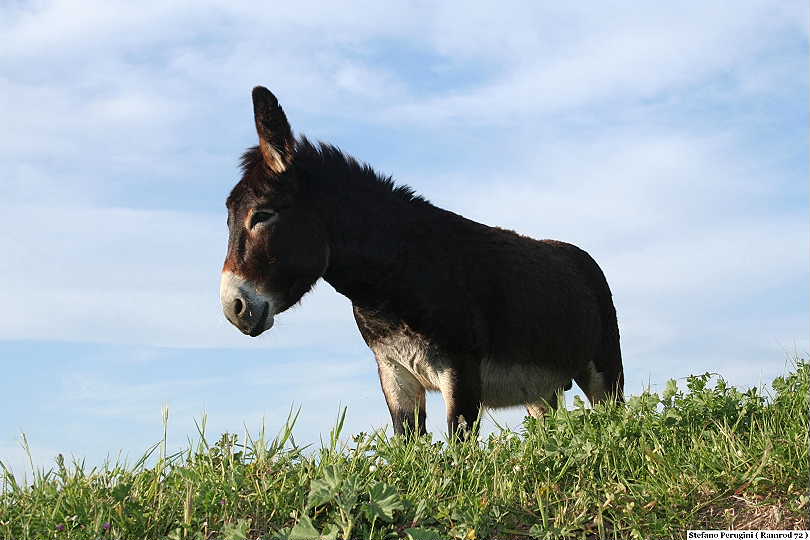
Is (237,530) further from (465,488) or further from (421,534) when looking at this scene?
(465,488)

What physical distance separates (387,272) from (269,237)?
1.08 m

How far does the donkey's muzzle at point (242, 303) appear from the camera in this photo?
22.5ft

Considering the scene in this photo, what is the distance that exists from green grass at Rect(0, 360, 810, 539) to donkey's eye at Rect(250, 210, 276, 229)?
241 cm

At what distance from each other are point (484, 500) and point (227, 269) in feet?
10.9

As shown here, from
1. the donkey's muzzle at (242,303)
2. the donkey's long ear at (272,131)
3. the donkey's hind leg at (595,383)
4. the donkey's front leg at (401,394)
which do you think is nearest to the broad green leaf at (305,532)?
the donkey's muzzle at (242,303)

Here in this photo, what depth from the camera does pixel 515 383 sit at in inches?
317

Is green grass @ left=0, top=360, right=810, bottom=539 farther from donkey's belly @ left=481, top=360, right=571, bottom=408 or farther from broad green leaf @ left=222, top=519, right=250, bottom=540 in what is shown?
donkey's belly @ left=481, top=360, right=571, bottom=408

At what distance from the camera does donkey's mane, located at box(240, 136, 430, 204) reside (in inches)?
294

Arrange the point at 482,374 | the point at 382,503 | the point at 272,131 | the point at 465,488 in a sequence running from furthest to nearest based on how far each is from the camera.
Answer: the point at 482,374
the point at 272,131
the point at 465,488
the point at 382,503

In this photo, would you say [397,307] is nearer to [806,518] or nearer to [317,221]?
[317,221]

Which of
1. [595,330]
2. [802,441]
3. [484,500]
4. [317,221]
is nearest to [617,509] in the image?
[484,500]

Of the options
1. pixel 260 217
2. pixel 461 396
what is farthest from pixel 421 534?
pixel 260 217

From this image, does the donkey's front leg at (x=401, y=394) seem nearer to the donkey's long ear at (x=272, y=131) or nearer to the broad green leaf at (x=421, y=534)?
the donkey's long ear at (x=272, y=131)

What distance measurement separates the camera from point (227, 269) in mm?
6969
